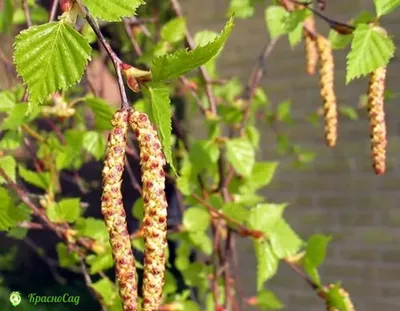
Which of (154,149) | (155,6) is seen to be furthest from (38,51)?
(155,6)

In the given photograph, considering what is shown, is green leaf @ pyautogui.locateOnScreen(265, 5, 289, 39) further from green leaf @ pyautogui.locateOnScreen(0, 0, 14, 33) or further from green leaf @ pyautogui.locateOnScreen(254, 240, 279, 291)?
green leaf @ pyautogui.locateOnScreen(0, 0, 14, 33)

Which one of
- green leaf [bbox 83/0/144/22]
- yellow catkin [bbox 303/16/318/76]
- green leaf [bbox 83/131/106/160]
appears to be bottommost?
green leaf [bbox 83/131/106/160]

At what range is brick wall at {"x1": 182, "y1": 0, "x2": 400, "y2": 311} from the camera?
368 centimetres

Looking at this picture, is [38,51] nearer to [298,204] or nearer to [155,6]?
[155,6]

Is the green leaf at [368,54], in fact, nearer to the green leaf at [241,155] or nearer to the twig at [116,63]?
the twig at [116,63]

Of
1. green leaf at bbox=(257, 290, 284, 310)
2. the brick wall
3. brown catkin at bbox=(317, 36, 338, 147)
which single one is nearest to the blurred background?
the brick wall

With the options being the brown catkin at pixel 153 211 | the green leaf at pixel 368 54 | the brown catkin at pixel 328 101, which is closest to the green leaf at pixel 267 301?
the brown catkin at pixel 328 101

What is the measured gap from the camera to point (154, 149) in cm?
77

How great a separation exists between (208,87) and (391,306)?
83.1 inches

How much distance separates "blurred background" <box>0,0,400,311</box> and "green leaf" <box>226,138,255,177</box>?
6.44 ft

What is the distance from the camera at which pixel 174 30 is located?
188 centimetres

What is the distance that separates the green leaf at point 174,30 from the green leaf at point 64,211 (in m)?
0.57

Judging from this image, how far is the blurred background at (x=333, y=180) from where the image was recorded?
3676 millimetres

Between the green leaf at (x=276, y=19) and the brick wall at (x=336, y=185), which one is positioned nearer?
the green leaf at (x=276, y=19)
